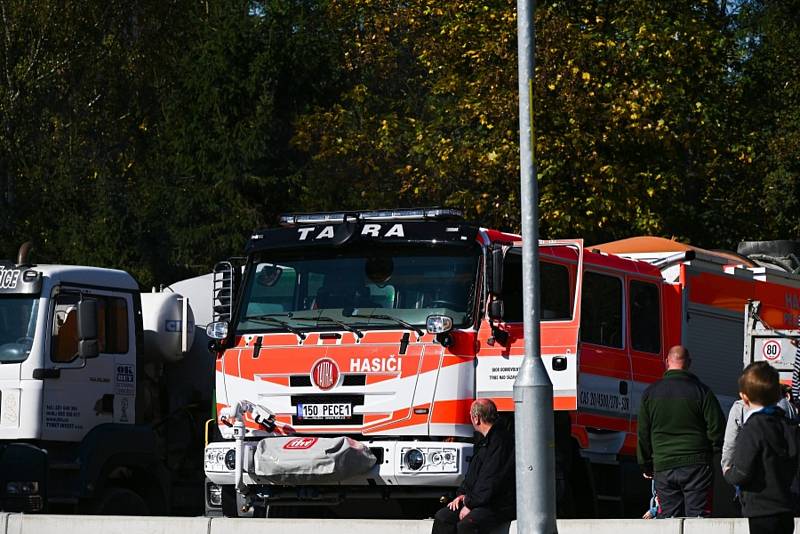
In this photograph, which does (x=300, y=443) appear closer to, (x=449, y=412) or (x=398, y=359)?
(x=398, y=359)

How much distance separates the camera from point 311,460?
39.9ft

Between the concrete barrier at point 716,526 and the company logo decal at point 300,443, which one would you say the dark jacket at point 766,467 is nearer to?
the concrete barrier at point 716,526

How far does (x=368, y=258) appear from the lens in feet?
42.1

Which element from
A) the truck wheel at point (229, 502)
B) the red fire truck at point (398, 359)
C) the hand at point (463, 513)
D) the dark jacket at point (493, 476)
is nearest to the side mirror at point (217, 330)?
the red fire truck at point (398, 359)

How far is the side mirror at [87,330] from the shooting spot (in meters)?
12.9

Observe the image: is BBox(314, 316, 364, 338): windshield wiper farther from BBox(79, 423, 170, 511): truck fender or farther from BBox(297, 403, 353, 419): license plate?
BBox(79, 423, 170, 511): truck fender

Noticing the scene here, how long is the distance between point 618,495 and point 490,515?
2.99 meters

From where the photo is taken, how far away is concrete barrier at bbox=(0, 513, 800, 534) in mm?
9789

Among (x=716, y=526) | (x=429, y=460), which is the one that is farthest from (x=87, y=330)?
(x=716, y=526)

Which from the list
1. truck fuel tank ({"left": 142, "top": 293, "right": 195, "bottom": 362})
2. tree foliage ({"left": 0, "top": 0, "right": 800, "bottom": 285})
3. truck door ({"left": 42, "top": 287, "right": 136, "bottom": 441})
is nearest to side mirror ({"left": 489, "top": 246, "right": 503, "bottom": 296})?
truck door ({"left": 42, "top": 287, "right": 136, "bottom": 441})

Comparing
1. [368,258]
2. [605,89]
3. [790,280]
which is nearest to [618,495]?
[368,258]

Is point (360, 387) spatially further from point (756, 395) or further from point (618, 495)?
point (756, 395)

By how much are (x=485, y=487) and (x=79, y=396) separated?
170 inches

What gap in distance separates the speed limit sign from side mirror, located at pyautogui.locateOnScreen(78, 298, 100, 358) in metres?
6.74
